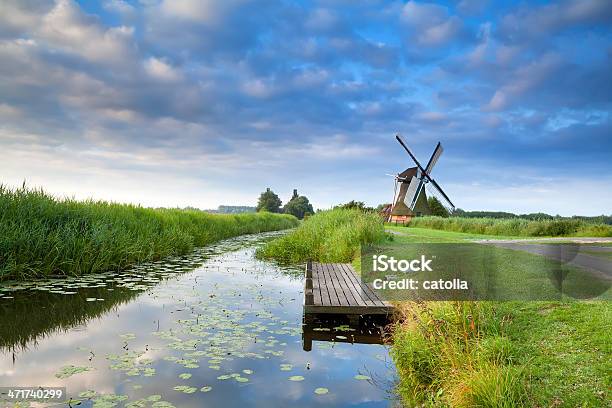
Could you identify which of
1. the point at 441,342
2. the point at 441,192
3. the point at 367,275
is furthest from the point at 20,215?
the point at 441,192

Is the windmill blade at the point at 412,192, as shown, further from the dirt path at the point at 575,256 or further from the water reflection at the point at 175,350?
the water reflection at the point at 175,350

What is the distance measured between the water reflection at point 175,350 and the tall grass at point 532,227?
1605cm

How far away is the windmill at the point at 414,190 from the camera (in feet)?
126

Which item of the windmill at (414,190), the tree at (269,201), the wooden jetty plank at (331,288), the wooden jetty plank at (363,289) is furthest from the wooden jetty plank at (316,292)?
the tree at (269,201)

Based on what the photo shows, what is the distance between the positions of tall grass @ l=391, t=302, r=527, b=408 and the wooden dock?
1.15 meters

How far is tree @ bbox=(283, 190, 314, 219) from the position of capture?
80.6m

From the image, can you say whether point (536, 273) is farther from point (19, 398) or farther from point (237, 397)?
point (19, 398)

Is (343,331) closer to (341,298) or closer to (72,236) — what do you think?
(341,298)

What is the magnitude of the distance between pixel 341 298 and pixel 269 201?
6510 centimetres

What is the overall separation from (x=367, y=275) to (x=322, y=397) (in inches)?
220

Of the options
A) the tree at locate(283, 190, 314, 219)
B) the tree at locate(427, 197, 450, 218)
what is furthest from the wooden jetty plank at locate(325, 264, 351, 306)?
the tree at locate(283, 190, 314, 219)

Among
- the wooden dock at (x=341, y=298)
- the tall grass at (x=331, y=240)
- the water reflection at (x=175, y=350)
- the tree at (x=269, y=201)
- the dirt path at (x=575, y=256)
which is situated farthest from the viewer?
the tree at (x=269, y=201)

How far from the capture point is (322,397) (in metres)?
4.74

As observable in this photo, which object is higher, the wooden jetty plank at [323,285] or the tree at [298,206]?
the tree at [298,206]
